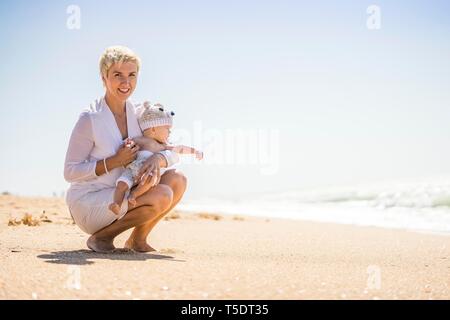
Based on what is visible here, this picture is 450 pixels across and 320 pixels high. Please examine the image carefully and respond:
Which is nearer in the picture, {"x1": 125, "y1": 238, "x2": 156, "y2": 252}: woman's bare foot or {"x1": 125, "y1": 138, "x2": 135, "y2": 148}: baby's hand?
{"x1": 125, "y1": 138, "x2": 135, "y2": 148}: baby's hand

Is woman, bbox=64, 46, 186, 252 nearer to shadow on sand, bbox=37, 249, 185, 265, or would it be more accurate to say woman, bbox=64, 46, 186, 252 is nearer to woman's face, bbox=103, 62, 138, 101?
woman's face, bbox=103, 62, 138, 101

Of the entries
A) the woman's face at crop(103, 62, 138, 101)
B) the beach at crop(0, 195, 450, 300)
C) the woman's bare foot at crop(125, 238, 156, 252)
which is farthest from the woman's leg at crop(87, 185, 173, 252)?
the woman's face at crop(103, 62, 138, 101)

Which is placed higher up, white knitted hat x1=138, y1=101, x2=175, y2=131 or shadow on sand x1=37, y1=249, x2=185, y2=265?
white knitted hat x1=138, y1=101, x2=175, y2=131

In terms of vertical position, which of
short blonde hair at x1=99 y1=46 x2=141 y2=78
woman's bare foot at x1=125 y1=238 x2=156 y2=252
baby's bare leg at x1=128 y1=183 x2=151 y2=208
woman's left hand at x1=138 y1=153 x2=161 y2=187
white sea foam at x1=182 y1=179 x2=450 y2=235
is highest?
short blonde hair at x1=99 y1=46 x2=141 y2=78

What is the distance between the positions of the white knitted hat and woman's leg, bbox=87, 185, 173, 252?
52cm

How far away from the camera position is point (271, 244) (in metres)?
6.35

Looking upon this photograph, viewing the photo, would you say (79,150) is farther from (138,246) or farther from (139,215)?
(138,246)

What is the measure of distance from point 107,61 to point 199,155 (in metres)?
1.12

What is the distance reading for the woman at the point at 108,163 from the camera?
4.76 metres

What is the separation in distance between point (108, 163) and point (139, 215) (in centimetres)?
53

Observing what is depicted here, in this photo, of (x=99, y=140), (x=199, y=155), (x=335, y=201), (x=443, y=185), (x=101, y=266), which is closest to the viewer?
(x=101, y=266)

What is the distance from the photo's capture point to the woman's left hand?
468 centimetres
